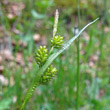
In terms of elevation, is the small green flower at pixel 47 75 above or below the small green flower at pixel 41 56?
below

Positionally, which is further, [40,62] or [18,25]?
[18,25]

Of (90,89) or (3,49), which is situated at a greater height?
(3,49)

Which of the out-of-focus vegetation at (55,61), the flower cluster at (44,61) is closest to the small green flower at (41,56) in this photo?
the flower cluster at (44,61)

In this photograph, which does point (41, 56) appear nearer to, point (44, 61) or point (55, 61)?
point (44, 61)

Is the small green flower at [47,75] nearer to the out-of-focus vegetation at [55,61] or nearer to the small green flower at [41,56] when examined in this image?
the small green flower at [41,56]

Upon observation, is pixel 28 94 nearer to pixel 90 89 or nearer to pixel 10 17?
pixel 90 89

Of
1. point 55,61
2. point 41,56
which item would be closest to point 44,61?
point 41,56

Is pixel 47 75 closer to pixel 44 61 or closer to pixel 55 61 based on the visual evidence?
pixel 44 61

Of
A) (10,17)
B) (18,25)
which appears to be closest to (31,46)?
(18,25)

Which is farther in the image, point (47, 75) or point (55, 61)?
point (55, 61)
